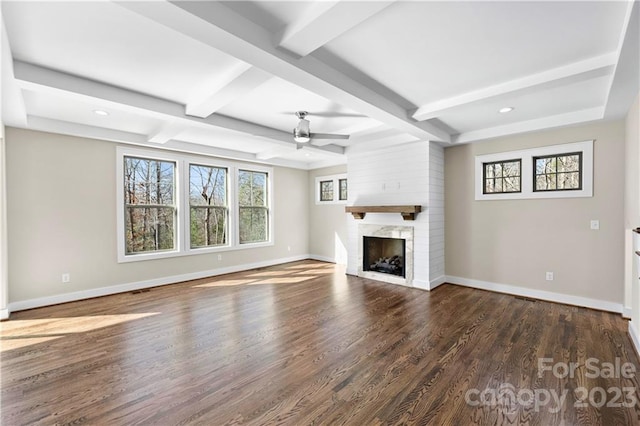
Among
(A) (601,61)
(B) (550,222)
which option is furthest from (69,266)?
(B) (550,222)

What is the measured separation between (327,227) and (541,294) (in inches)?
177

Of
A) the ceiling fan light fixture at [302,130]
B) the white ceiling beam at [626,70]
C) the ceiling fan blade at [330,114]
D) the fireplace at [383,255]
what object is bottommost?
the fireplace at [383,255]

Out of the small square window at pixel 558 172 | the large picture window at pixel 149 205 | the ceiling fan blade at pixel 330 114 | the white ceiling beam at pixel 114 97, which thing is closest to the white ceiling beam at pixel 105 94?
the white ceiling beam at pixel 114 97

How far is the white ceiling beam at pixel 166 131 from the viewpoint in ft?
12.9

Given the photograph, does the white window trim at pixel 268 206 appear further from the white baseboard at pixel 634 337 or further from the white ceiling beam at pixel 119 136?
the white baseboard at pixel 634 337

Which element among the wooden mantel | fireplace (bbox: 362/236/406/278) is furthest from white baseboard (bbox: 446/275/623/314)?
the wooden mantel

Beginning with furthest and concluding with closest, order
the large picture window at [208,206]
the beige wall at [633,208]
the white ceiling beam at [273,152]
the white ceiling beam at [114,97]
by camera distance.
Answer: the large picture window at [208,206] → the white ceiling beam at [273,152] → the beige wall at [633,208] → the white ceiling beam at [114,97]

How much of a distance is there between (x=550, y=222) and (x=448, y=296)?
178 centimetres

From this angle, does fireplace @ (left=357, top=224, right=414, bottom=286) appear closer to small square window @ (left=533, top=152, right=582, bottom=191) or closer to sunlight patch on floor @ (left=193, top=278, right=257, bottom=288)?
small square window @ (left=533, top=152, right=582, bottom=191)

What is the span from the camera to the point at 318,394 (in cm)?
208

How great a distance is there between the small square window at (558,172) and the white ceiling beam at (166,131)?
5152 mm

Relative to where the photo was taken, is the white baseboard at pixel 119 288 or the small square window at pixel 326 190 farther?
the small square window at pixel 326 190

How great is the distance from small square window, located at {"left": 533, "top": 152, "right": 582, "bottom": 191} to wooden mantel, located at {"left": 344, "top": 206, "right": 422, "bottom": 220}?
5.72 feet

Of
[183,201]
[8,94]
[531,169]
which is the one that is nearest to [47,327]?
[8,94]
